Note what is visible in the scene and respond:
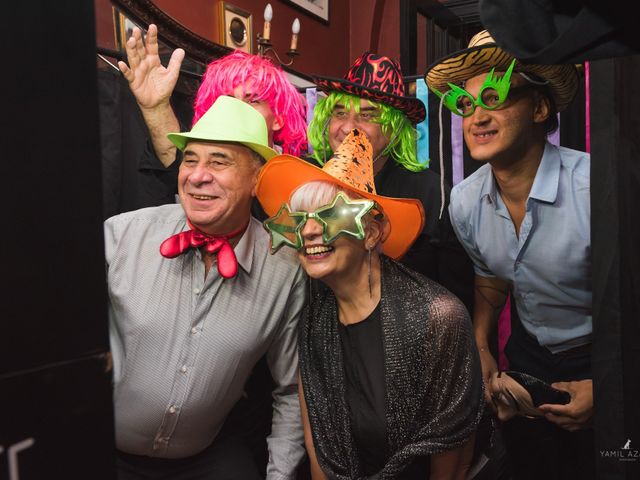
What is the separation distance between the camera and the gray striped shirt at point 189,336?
2023mm

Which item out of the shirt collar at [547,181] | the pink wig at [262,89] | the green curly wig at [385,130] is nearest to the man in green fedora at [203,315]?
the pink wig at [262,89]

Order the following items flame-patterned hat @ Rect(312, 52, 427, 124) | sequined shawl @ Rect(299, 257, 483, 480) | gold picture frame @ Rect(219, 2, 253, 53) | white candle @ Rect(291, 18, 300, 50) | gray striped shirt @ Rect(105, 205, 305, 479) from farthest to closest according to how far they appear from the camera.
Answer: gold picture frame @ Rect(219, 2, 253, 53) → white candle @ Rect(291, 18, 300, 50) → flame-patterned hat @ Rect(312, 52, 427, 124) → gray striped shirt @ Rect(105, 205, 305, 479) → sequined shawl @ Rect(299, 257, 483, 480)

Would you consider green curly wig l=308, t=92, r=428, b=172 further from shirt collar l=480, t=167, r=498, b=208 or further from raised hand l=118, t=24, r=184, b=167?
raised hand l=118, t=24, r=184, b=167

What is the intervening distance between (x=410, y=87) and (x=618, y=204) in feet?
6.75

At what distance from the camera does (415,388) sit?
6.25ft

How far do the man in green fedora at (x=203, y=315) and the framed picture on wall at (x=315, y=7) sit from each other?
150 inches

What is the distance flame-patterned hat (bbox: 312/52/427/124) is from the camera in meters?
2.60

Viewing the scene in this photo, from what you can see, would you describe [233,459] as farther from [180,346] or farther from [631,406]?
[631,406]

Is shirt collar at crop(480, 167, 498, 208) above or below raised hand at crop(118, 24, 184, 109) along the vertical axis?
below

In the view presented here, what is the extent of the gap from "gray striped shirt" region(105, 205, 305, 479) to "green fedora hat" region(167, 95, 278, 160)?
292 millimetres

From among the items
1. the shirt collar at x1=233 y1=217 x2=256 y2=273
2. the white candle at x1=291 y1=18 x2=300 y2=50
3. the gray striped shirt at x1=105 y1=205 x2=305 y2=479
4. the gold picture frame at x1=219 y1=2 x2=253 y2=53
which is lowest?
the gray striped shirt at x1=105 y1=205 x2=305 y2=479

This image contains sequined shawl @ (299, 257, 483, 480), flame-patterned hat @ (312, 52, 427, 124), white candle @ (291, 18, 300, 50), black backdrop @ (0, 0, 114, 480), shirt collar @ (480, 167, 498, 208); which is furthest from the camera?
white candle @ (291, 18, 300, 50)

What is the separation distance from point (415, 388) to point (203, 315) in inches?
28.7

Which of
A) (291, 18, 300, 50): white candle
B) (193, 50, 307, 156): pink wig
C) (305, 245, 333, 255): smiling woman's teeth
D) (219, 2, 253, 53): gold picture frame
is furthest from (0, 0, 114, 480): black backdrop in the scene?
(219, 2, 253, 53): gold picture frame
